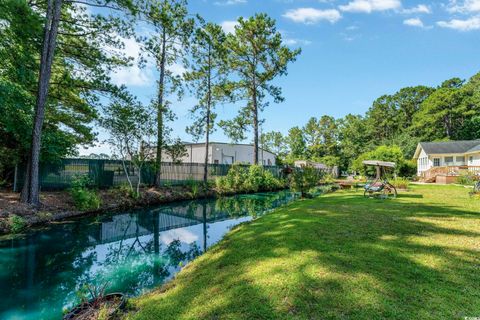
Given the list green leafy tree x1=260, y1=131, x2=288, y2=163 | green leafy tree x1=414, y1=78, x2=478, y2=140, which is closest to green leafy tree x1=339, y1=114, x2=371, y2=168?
green leafy tree x1=414, y1=78, x2=478, y2=140

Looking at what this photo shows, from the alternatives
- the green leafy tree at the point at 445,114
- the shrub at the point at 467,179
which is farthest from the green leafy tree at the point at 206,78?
the green leafy tree at the point at 445,114

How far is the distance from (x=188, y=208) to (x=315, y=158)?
3214 centimetres

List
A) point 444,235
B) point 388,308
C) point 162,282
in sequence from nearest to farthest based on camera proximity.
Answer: point 388,308 < point 162,282 < point 444,235

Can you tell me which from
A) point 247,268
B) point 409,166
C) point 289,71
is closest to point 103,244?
point 247,268

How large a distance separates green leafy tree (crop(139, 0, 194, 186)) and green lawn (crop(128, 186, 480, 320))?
432 inches

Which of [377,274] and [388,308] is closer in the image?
[388,308]

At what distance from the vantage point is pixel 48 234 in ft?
25.0

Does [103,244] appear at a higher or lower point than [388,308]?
lower

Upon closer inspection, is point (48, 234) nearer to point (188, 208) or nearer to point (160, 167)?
point (188, 208)

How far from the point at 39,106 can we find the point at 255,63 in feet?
53.9

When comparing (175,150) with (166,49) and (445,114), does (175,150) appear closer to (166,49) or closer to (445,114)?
(166,49)

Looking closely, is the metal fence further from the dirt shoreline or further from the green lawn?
the green lawn

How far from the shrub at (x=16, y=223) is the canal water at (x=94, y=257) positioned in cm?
51

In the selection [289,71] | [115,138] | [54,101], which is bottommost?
[115,138]
